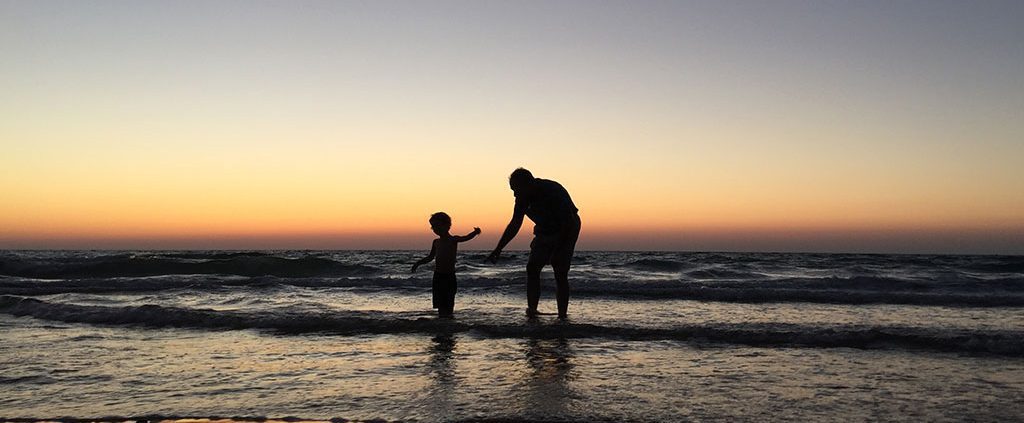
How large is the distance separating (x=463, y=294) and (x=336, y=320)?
16.2 feet

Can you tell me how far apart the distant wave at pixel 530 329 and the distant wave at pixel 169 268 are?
45.4ft

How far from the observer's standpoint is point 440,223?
8266 mm

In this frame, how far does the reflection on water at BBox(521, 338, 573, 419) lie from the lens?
351 cm

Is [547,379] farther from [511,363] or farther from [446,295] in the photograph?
[446,295]

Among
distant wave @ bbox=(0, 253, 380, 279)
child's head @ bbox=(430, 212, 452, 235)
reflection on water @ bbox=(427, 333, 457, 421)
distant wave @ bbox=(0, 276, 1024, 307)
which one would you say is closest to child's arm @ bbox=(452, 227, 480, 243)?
child's head @ bbox=(430, 212, 452, 235)

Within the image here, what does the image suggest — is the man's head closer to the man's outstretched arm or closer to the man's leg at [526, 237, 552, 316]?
the man's outstretched arm

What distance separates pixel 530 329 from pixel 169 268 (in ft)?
68.7

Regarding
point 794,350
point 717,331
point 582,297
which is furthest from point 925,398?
point 582,297

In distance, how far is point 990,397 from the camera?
3.88m

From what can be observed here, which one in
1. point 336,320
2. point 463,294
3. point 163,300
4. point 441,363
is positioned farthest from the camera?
point 463,294

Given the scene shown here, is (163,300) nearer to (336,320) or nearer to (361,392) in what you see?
(336,320)

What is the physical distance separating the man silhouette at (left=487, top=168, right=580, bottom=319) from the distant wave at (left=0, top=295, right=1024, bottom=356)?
75cm

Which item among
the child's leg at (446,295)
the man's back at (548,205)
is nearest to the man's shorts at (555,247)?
the man's back at (548,205)

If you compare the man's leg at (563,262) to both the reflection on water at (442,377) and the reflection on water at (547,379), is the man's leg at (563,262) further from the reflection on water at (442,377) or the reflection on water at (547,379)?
the reflection on water at (442,377)
